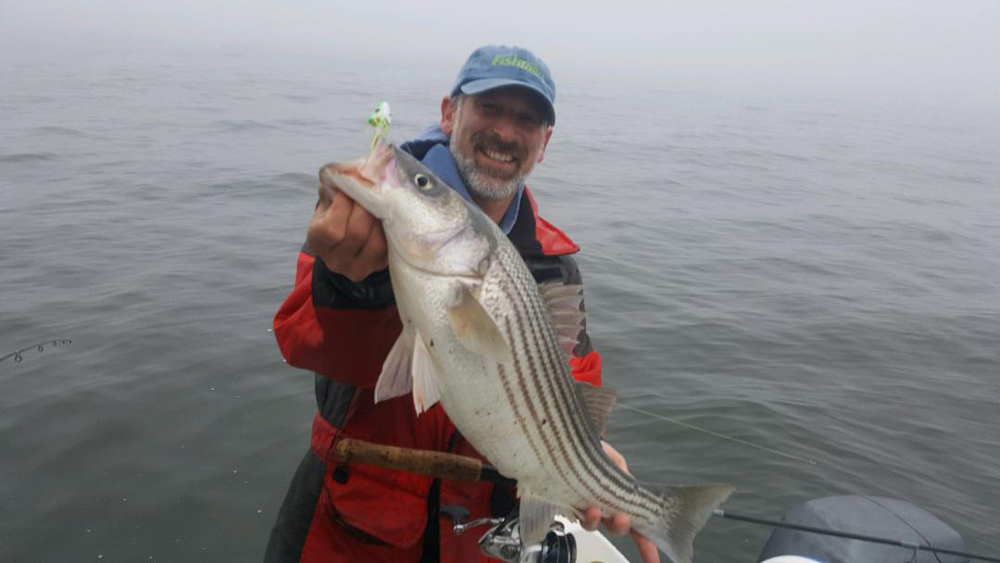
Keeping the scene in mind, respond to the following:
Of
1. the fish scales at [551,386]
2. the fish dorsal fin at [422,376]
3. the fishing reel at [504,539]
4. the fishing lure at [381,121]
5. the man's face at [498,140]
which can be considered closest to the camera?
the fish dorsal fin at [422,376]

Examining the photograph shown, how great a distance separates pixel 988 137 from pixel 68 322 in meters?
74.3

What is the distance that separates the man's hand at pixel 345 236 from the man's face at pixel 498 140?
147cm

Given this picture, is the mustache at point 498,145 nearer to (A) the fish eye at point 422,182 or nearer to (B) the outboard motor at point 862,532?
(A) the fish eye at point 422,182

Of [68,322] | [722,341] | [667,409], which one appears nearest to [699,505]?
[667,409]

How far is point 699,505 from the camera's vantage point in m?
Answer: 3.22

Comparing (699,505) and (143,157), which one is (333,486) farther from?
(143,157)

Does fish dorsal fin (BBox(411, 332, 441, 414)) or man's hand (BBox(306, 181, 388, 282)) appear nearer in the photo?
man's hand (BBox(306, 181, 388, 282))

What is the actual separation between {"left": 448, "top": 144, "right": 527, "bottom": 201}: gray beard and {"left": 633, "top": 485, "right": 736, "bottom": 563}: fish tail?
183cm

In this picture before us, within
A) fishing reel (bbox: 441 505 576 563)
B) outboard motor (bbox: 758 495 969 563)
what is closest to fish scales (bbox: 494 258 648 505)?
fishing reel (bbox: 441 505 576 563)

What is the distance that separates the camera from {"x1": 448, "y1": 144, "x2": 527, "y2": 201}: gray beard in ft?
12.8

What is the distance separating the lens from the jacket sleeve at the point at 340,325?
2.65 meters

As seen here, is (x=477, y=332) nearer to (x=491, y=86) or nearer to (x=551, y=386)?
(x=551, y=386)

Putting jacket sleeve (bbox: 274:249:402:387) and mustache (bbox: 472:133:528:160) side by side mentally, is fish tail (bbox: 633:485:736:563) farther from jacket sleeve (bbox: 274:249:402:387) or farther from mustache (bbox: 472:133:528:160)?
mustache (bbox: 472:133:528:160)

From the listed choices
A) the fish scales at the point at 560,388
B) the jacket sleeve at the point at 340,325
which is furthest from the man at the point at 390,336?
the fish scales at the point at 560,388
